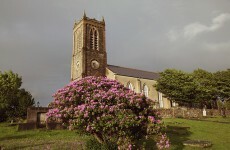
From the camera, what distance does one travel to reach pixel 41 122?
31031mm

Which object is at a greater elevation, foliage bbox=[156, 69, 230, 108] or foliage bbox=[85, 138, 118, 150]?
foliage bbox=[156, 69, 230, 108]

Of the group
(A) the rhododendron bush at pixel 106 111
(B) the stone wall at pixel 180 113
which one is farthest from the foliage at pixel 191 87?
(A) the rhododendron bush at pixel 106 111

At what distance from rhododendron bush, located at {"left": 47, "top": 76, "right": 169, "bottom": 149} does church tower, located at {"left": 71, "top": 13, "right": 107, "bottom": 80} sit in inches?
1520

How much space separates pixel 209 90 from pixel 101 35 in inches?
1207

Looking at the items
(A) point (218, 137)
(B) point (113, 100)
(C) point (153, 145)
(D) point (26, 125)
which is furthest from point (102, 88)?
(D) point (26, 125)

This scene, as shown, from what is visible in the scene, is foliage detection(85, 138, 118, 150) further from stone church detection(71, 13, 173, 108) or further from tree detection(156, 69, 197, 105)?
tree detection(156, 69, 197, 105)

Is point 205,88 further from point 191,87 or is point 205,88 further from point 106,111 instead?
point 106,111

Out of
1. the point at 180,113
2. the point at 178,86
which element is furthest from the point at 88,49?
the point at 180,113

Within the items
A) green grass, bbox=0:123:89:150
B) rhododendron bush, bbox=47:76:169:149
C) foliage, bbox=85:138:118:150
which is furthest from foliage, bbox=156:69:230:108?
foliage, bbox=85:138:118:150

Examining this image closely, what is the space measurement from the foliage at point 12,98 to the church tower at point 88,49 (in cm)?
1324

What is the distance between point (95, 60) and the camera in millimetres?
55125

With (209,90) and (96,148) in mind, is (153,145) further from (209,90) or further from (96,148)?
(209,90)

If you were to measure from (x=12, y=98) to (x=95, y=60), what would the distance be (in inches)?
842

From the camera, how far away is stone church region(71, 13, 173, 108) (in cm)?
5366
